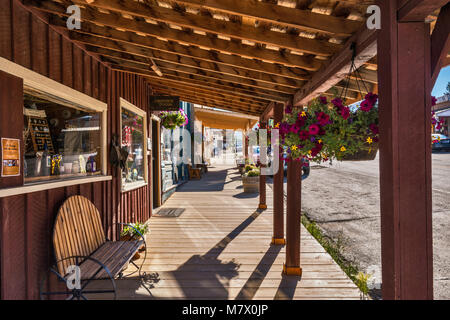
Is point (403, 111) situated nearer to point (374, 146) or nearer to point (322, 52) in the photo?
point (374, 146)

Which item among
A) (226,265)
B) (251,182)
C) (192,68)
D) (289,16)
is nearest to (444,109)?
(251,182)

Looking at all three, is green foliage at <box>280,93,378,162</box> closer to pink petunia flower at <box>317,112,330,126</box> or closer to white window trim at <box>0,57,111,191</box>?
pink petunia flower at <box>317,112,330,126</box>

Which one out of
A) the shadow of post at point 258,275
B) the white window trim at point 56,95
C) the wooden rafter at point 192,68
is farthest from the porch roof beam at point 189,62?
the shadow of post at point 258,275

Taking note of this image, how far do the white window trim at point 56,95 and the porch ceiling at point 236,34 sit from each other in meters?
0.57

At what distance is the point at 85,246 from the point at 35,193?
83 centimetres

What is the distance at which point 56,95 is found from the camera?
2615mm

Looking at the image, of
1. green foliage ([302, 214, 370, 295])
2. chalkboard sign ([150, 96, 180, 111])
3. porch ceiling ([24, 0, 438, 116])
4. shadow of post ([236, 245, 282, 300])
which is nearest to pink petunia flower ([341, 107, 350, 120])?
porch ceiling ([24, 0, 438, 116])

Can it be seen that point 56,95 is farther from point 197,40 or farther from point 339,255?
point 339,255

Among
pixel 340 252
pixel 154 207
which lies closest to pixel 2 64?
pixel 340 252

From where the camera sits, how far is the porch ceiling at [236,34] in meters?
1.87

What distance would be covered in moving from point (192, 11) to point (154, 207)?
4957 mm

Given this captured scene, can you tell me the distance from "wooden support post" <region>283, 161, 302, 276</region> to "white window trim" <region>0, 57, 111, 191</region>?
2.30 m
